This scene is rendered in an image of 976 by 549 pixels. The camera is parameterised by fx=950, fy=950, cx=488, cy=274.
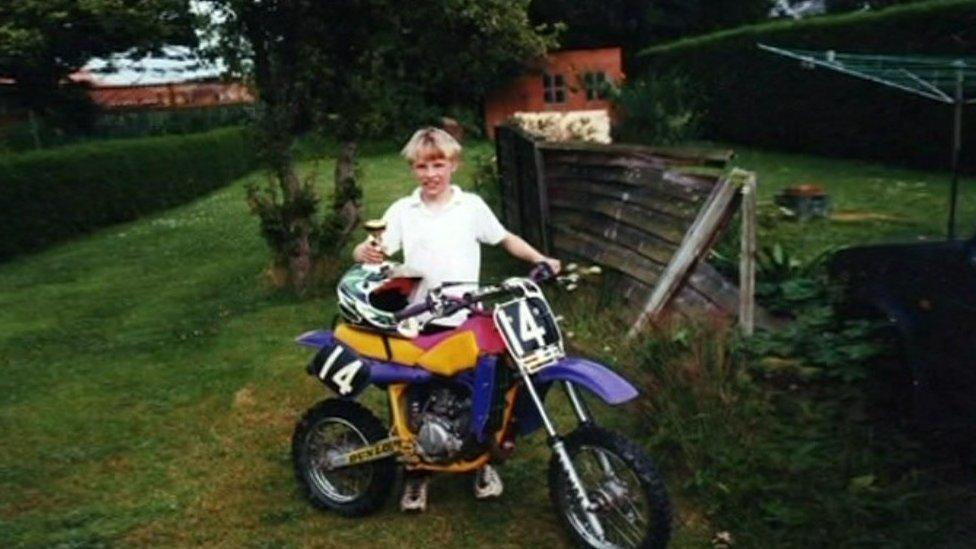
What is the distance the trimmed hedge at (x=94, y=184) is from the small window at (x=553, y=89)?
12.6m

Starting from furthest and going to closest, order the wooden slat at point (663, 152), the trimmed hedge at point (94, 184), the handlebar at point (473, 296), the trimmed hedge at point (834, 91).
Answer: the trimmed hedge at point (834, 91)
the trimmed hedge at point (94, 184)
the wooden slat at point (663, 152)
the handlebar at point (473, 296)

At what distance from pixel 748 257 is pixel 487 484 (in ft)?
7.44

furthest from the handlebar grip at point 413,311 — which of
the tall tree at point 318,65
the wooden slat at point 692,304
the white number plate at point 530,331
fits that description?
the tall tree at point 318,65

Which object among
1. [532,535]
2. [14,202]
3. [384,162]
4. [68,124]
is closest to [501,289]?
[532,535]

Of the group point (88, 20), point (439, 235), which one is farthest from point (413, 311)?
point (88, 20)

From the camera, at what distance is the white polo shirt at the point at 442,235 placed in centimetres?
477

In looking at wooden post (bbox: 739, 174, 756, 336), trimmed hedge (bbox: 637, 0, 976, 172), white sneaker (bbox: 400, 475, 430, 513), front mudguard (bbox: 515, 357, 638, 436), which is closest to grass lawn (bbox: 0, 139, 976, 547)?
white sneaker (bbox: 400, 475, 430, 513)

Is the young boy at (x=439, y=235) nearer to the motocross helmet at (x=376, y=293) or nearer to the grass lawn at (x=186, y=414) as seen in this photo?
the motocross helmet at (x=376, y=293)

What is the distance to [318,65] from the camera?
9.74 meters

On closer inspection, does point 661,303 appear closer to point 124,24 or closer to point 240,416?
point 240,416

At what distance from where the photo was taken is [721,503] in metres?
4.55

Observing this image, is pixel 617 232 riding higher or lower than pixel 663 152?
lower

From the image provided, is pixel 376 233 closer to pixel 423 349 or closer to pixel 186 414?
pixel 423 349

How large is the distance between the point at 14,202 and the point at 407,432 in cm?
1323
